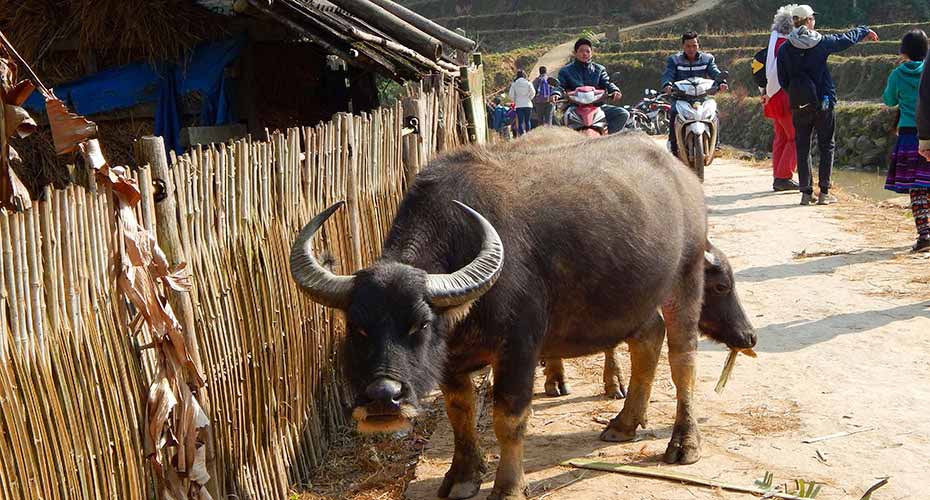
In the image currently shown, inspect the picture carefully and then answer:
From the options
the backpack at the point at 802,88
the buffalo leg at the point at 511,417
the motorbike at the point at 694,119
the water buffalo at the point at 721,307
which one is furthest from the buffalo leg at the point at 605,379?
the backpack at the point at 802,88

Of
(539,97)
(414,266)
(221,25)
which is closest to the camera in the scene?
(414,266)

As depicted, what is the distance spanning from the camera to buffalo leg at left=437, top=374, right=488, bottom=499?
16.7 feet

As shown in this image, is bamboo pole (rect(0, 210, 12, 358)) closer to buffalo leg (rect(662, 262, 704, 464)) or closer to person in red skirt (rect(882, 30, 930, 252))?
buffalo leg (rect(662, 262, 704, 464))

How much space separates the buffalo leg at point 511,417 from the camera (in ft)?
15.7

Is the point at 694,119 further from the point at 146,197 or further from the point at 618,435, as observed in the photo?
the point at 146,197

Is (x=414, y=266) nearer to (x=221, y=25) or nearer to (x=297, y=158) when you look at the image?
(x=297, y=158)

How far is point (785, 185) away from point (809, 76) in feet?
7.49

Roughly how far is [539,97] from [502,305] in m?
19.7

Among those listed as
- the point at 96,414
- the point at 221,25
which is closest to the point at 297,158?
the point at 96,414

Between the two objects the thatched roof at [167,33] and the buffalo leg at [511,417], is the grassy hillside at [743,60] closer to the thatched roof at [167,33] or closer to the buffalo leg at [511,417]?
the thatched roof at [167,33]

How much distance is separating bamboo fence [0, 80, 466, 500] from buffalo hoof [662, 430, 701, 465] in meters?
1.99

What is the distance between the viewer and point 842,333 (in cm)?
751

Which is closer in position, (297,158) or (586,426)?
(297,158)

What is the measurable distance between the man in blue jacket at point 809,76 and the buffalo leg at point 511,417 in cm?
890
